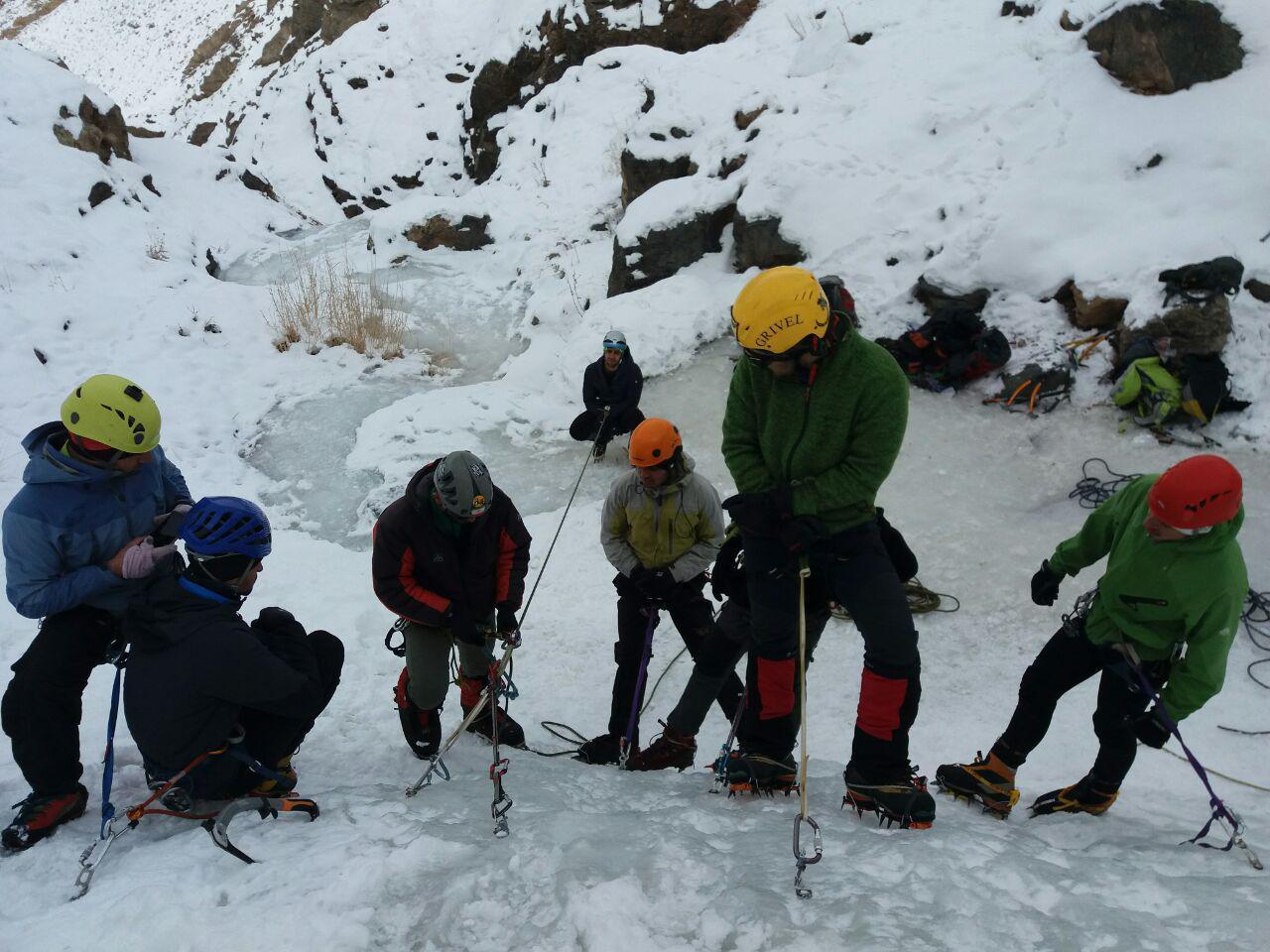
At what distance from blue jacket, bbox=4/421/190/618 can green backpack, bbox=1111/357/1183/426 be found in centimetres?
713

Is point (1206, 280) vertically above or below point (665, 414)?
above

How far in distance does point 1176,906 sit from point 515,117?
683 inches

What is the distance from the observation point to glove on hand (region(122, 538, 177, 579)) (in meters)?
2.94

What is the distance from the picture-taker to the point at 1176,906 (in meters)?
2.15

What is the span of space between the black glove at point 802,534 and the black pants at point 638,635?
125 cm

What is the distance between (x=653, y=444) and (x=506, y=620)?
119 cm

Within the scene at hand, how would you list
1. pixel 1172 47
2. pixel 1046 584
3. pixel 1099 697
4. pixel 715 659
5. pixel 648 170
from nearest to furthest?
1. pixel 1099 697
2. pixel 1046 584
3. pixel 715 659
4. pixel 1172 47
5. pixel 648 170

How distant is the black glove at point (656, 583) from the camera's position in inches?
152

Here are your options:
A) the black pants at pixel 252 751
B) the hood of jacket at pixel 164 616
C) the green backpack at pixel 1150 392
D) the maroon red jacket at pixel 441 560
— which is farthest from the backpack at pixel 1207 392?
the hood of jacket at pixel 164 616

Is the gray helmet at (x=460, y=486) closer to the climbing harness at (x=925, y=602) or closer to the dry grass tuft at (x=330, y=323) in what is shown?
the climbing harness at (x=925, y=602)

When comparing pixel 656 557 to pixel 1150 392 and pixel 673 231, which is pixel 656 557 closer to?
pixel 1150 392

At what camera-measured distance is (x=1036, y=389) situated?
6.90 m

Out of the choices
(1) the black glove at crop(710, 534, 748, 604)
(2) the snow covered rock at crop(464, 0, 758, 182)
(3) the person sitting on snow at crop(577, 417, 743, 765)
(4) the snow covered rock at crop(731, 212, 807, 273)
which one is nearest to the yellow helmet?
(1) the black glove at crop(710, 534, 748, 604)

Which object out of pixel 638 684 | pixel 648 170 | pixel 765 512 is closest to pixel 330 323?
pixel 648 170
